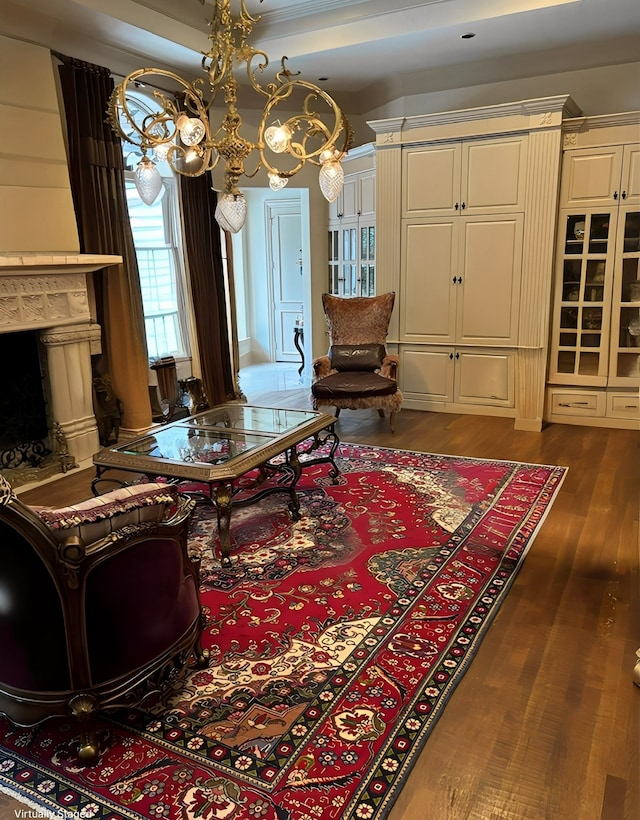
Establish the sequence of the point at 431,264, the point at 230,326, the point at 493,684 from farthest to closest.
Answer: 1. the point at 230,326
2. the point at 431,264
3. the point at 493,684

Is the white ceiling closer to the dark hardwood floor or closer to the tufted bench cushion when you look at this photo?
the tufted bench cushion

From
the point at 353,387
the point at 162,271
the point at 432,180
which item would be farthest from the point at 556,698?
the point at 162,271

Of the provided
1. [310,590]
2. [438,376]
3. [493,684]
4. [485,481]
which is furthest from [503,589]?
[438,376]

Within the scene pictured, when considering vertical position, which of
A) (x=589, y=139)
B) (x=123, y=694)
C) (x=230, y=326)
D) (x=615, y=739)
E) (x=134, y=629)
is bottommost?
(x=615, y=739)

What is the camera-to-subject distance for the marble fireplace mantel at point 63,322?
4160 millimetres

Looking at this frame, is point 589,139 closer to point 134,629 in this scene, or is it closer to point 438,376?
point 438,376

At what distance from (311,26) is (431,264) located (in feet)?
7.22

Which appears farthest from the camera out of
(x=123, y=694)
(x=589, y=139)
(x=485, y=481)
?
(x=589, y=139)

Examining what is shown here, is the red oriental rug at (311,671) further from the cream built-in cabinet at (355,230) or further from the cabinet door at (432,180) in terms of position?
the cream built-in cabinet at (355,230)

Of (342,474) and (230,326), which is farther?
(230,326)

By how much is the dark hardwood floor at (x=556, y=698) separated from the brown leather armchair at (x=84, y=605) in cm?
31

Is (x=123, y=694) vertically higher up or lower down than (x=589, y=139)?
lower down

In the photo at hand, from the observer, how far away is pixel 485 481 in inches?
164

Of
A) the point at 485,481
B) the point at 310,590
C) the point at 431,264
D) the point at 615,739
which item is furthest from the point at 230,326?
the point at 615,739
